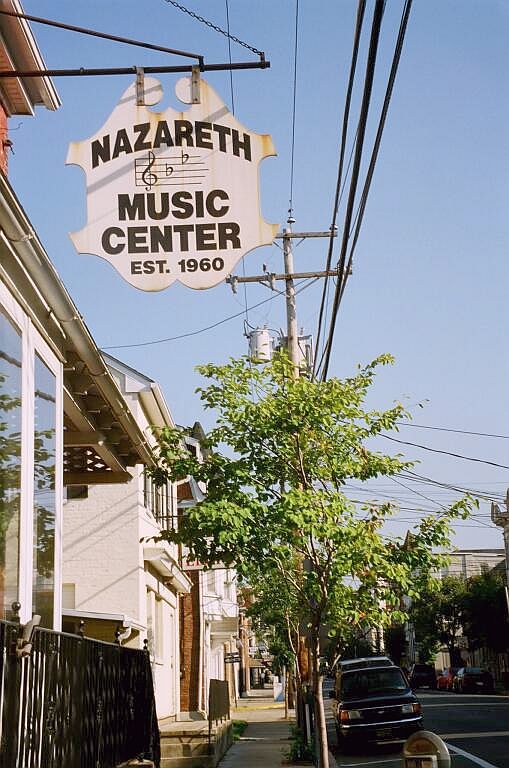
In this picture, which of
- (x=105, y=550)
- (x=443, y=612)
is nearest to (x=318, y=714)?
(x=105, y=550)

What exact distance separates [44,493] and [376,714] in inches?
588

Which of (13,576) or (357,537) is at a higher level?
(357,537)

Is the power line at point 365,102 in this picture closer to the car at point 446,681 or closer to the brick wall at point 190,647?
the brick wall at point 190,647

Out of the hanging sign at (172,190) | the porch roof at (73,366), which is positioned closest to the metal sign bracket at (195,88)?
the hanging sign at (172,190)

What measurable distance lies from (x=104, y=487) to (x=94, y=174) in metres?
15.9

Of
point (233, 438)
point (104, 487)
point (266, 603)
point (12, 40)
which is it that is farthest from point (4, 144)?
point (266, 603)

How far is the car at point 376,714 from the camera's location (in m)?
20.6

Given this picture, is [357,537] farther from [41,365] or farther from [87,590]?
[87,590]

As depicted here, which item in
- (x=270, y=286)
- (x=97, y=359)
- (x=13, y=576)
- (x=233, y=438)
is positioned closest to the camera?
(x=13, y=576)

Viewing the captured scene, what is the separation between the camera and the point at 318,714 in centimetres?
1358

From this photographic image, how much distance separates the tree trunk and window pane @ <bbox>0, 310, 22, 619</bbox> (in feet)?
25.6

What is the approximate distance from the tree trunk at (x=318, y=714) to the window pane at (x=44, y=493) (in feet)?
22.0

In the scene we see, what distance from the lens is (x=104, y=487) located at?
75.5 ft

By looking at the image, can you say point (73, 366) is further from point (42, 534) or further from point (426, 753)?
point (426, 753)
